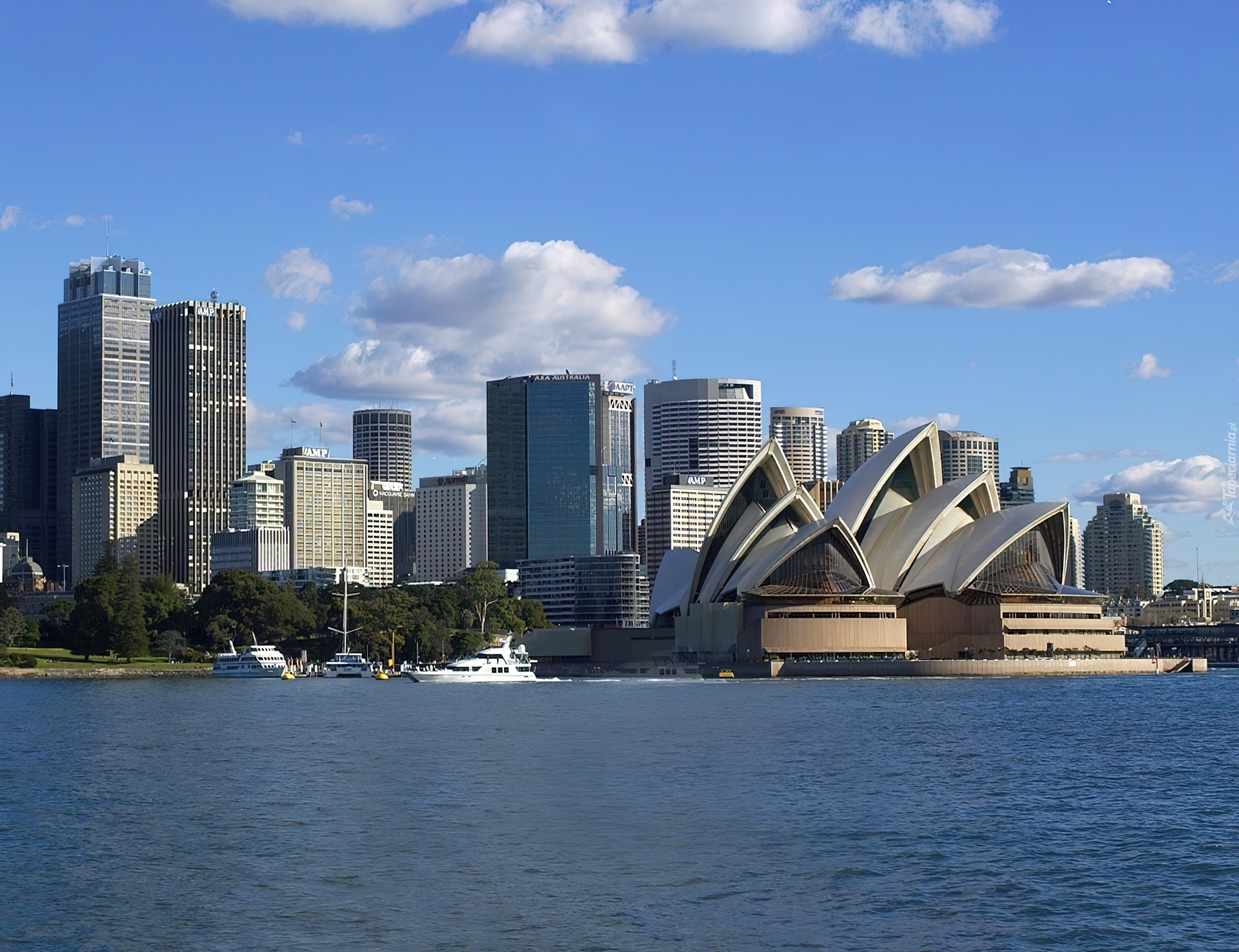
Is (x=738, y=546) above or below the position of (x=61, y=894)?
above

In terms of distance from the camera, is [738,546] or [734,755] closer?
[734,755]

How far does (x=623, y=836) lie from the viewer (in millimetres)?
31719

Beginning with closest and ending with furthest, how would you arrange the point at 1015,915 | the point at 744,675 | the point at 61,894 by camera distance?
the point at 1015,915 < the point at 61,894 < the point at 744,675

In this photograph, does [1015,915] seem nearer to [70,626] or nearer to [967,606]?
[967,606]

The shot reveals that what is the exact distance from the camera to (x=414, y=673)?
120875 millimetres

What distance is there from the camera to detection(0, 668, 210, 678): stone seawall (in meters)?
126

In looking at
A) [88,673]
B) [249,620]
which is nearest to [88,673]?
[88,673]

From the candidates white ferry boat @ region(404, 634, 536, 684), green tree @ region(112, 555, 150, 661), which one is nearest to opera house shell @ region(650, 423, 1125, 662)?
white ferry boat @ region(404, 634, 536, 684)

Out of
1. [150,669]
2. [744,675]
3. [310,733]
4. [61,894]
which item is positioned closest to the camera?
[61,894]

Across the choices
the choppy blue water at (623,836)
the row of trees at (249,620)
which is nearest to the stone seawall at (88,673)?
the row of trees at (249,620)

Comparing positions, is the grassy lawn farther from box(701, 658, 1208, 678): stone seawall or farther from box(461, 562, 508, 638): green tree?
box(701, 658, 1208, 678): stone seawall

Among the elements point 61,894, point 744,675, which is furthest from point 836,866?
point 744,675

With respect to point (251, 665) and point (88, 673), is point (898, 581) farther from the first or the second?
point (88, 673)

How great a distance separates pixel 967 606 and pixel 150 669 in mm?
61803
